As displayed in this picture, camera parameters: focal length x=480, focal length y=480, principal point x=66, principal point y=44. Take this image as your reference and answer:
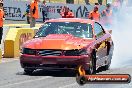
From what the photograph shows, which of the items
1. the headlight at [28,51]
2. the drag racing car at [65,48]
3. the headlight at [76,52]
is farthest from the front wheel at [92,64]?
the headlight at [28,51]

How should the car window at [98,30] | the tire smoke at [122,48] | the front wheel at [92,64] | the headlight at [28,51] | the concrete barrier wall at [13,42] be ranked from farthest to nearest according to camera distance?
the concrete barrier wall at [13,42] → the tire smoke at [122,48] → the car window at [98,30] → the front wheel at [92,64] → the headlight at [28,51]

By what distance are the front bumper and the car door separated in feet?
2.99

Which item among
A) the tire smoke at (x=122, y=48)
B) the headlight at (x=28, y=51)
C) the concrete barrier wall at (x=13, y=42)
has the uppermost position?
the headlight at (x=28, y=51)

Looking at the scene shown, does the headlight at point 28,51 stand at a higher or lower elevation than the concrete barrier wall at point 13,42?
higher

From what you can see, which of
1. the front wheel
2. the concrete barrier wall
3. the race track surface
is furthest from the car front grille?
the concrete barrier wall

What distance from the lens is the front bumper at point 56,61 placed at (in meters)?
10.5

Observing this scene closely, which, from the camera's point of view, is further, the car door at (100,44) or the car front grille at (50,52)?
the car door at (100,44)

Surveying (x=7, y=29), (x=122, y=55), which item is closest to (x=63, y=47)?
(x=122, y=55)

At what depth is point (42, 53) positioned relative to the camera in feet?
34.9

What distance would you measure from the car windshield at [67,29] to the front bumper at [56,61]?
1163 millimetres

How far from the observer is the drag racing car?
1051 cm

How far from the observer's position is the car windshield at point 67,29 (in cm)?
1176

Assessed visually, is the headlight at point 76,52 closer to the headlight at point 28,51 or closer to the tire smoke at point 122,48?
the headlight at point 28,51

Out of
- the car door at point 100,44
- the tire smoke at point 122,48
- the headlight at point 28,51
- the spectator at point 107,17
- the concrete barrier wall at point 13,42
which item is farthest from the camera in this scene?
the spectator at point 107,17
